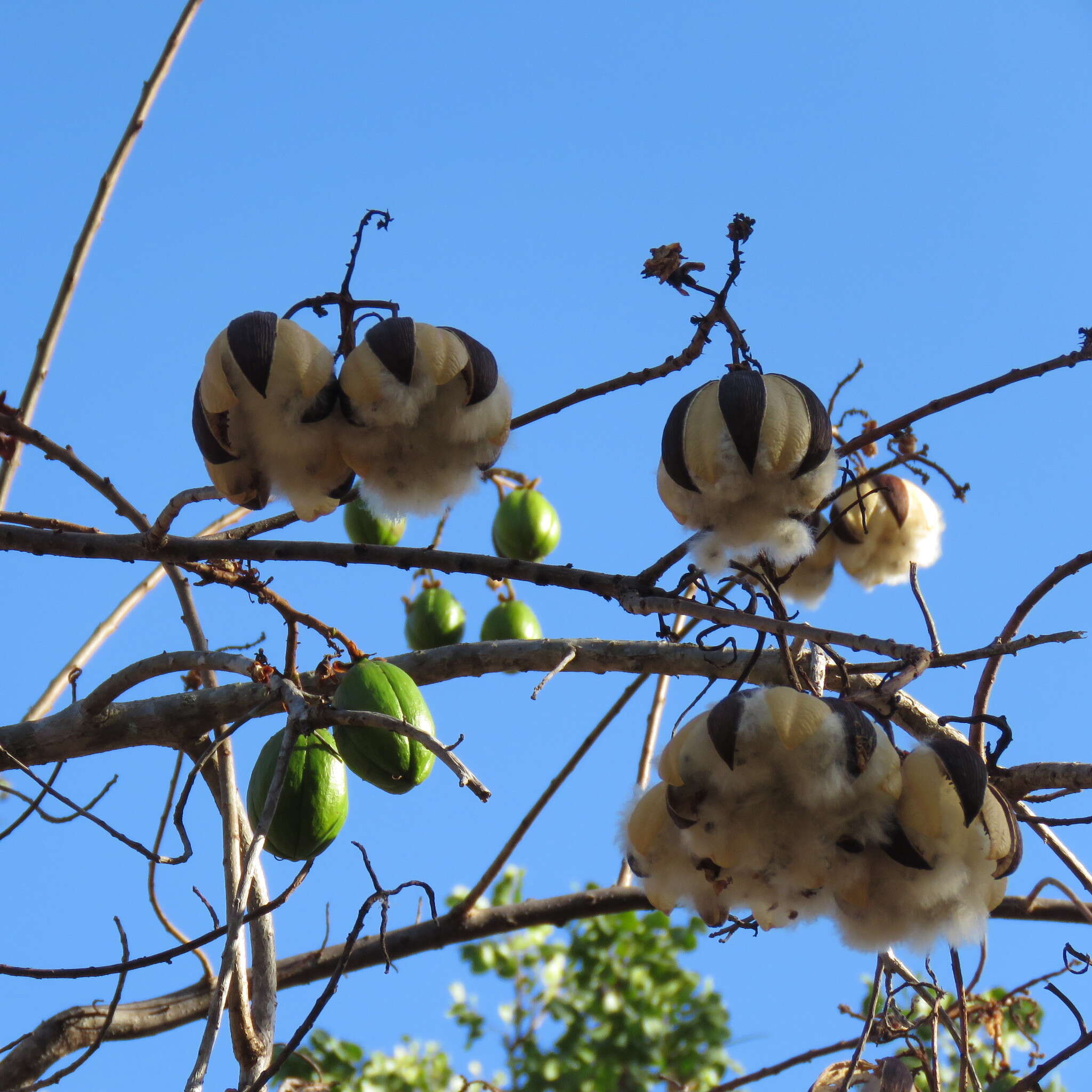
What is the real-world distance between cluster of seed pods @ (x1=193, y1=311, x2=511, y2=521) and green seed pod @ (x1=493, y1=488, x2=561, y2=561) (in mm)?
2355

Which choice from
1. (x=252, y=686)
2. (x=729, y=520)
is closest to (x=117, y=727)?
(x=252, y=686)

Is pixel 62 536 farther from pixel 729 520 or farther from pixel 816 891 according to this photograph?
pixel 816 891

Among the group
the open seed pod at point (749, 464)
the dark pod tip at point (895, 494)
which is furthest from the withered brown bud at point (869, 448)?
the open seed pod at point (749, 464)

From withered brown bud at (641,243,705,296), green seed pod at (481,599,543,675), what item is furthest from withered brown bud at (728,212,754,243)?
green seed pod at (481,599,543,675)

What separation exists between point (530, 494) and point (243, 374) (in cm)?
276

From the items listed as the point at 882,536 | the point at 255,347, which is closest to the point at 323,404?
the point at 255,347

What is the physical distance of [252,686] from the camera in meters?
3.02

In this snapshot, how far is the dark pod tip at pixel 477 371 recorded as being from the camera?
2.47 meters

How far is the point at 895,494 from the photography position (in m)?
4.45

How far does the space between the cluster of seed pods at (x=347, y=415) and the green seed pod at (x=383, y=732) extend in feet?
1.40

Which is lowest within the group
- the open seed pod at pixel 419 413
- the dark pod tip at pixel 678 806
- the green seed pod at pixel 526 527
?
the dark pod tip at pixel 678 806

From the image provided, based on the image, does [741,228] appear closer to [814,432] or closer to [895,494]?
[814,432]

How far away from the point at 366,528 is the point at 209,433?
211cm

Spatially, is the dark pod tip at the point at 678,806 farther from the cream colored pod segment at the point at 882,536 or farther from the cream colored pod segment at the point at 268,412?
the cream colored pod segment at the point at 882,536
